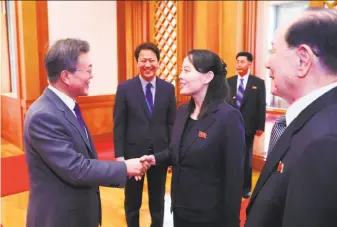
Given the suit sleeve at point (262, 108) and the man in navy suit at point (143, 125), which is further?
the suit sleeve at point (262, 108)

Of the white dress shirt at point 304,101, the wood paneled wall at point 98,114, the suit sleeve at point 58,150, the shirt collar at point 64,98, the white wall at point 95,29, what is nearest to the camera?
the white dress shirt at point 304,101

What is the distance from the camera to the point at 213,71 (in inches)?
69.7

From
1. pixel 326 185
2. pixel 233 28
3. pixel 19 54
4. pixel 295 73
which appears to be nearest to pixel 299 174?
pixel 326 185

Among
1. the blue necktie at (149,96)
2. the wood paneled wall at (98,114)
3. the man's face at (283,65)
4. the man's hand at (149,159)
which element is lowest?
the wood paneled wall at (98,114)

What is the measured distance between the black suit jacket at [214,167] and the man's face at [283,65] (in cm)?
80

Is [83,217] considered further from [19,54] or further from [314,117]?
[19,54]

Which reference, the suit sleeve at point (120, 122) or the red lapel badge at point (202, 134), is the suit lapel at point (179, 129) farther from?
the suit sleeve at point (120, 122)

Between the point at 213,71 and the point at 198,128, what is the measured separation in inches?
12.8

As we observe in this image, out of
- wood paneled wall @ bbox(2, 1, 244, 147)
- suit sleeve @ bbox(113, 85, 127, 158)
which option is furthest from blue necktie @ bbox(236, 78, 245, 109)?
suit sleeve @ bbox(113, 85, 127, 158)

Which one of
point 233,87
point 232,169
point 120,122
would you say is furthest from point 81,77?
point 233,87

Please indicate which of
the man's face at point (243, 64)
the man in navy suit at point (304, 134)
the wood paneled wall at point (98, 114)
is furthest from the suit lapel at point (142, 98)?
the wood paneled wall at point (98, 114)

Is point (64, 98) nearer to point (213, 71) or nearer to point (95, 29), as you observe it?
point (213, 71)

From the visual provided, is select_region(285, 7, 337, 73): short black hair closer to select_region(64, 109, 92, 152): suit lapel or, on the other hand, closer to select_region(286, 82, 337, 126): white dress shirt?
select_region(286, 82, 337, 126): white dress shirt

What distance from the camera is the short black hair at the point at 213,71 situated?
1736 millimetres
